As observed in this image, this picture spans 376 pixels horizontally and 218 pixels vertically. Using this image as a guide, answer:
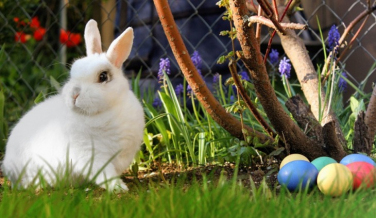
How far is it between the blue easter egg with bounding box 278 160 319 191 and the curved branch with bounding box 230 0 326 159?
0.25 m

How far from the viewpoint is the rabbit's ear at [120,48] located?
2020 mm

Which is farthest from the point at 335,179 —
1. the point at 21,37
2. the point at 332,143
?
the point at 21,37

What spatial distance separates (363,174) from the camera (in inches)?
75.0

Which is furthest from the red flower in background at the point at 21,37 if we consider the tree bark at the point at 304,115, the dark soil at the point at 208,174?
the tree bark at the point at 304,115

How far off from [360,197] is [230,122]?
74 cm

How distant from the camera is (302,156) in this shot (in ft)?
7.00

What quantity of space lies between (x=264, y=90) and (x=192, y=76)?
278 millimetres

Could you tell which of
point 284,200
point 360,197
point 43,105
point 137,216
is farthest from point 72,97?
point 360,197

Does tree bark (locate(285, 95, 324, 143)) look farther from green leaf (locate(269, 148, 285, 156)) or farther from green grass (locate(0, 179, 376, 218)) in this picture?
green grass (locate(0, 179, 376, 218))

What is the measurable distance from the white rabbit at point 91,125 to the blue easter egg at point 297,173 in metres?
0.56

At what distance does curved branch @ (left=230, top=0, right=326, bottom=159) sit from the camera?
1.87 m

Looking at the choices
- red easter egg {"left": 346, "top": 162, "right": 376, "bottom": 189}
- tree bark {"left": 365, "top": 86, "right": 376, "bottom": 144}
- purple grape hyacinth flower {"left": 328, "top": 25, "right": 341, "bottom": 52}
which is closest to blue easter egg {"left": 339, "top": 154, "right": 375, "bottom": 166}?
red easter egg {"left": 346, "top": 162, "right": 376, "bottom": 189}

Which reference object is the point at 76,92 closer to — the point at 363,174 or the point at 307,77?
the point at 363,174

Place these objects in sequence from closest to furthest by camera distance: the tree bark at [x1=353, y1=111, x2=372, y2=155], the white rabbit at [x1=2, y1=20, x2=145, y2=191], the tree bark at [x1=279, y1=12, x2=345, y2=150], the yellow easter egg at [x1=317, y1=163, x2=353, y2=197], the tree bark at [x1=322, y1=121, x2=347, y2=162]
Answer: the yellow easter egg at [x1=317, y1=163, x2=353, y2=197]
the white rabbit at [x1=2, y1=20, x2=145, y2=191]
the tree bark at [x1=322, y1=121, x2=347, y2=162]
the tree bark at [x1=353, y1=111, x2=372, y2=155]
the tree bark at [x1=279, y1=12, x2=345, y2=150]
